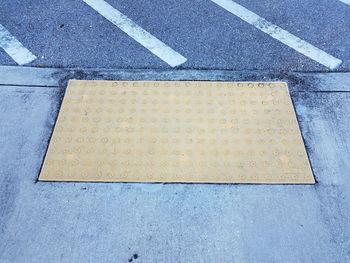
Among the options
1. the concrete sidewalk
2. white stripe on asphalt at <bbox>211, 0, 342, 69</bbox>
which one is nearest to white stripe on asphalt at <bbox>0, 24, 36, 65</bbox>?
the concrete sidewalk

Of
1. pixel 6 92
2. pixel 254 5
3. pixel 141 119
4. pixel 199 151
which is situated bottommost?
pixel 199 151

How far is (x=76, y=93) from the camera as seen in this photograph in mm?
3402

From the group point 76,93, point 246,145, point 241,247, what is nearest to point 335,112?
point 246,145

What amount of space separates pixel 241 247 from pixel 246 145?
33.1 inches

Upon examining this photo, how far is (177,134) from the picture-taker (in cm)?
307

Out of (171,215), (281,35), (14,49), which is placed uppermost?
(281,35)

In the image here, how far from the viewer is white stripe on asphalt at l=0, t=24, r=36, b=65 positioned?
12.3ft

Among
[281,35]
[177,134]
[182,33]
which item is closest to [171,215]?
[177,134]

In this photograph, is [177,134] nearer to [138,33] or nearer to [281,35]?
[138,33]

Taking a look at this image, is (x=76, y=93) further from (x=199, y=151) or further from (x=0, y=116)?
(x=199, y=151)

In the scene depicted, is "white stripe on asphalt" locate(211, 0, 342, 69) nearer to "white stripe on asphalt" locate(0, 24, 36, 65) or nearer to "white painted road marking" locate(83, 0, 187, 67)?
"white painted road marking" locate(83, 0, 187, 67)

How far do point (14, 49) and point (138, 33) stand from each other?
4.03ft

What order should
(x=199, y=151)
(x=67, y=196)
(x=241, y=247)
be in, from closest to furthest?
(x=241, y=247), (x=67, y=196), (x=199, y=151)

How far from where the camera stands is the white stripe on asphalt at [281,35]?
147 inches
